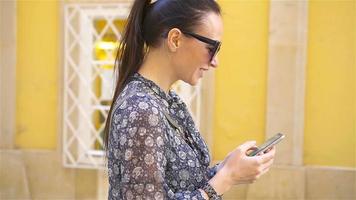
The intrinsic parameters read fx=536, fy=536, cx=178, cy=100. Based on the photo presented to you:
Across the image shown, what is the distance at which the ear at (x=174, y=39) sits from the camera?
4.97 ft

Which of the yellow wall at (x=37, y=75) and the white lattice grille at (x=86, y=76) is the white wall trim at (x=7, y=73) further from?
the white lattice grille at (x=86, y=76)

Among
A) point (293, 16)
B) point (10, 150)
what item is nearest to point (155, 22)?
point (293, 16)

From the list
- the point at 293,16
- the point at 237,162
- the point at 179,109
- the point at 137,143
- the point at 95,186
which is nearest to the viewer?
the point at 137,143

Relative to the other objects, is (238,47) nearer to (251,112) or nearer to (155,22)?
(251,112)

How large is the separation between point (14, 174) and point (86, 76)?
1.28m

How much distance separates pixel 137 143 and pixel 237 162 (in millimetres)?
325

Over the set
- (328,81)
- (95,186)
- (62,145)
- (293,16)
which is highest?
(293,16)

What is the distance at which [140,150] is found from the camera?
139 centimetres

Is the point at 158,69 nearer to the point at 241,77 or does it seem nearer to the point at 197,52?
the point at 197,52

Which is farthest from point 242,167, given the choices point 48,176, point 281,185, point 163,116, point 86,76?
point 48,176

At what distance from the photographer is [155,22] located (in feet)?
5.14

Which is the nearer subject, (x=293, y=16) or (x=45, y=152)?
(x=293, y=16)

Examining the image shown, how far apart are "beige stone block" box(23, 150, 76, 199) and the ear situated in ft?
13.6

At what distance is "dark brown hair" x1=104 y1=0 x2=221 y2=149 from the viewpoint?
60.2 inches
